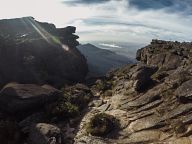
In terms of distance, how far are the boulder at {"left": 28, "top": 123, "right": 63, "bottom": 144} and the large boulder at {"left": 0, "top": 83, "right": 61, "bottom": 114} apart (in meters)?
4.89

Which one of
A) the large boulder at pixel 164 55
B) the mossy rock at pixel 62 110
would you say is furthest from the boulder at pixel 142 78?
the mossy rock at pixel 62 110

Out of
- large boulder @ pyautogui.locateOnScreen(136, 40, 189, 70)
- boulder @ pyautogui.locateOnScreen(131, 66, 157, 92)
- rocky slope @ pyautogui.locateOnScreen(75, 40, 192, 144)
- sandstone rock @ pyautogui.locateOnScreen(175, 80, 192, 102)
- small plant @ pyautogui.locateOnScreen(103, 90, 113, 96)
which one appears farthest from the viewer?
large boulder @ pyautogui.locateOnScreen(136, 40, 189, 70)

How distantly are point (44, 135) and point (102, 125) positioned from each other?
611cm

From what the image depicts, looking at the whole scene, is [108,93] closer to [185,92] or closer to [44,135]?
[185,92]

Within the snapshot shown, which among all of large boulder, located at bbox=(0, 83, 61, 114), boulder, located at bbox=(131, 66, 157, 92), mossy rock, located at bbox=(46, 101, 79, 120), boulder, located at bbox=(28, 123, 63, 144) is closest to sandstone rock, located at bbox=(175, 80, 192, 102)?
boulder, located at bbox=(131, 66, 157, 92)

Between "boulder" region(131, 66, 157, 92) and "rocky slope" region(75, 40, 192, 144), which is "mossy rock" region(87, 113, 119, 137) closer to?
"rocky slope" region(75, 40, 192, 144)

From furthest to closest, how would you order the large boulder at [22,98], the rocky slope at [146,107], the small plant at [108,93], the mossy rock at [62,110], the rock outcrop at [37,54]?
the rock outcrop at [37,54], the small plant at [108,93], the mossy rock at [62,110], the large boulder at [22,98], the rocky slope at [146,107]

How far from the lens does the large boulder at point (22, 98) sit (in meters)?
39.6

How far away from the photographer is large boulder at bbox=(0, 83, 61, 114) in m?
39.6

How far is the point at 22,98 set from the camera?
39.9 metres

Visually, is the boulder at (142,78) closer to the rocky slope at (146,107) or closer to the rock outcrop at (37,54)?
the rocky slope at (146,107)

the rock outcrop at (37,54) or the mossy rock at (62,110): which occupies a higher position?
the rock outcrop at (37,54)

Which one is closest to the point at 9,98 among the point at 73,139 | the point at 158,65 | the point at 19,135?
the point at 19,135

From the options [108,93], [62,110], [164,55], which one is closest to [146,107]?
[108,93]
